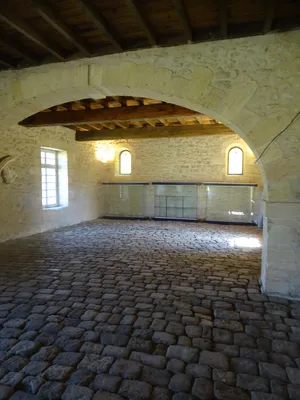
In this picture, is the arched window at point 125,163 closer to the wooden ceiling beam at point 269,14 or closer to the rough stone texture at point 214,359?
the wooden ceiling beam at point 269,14

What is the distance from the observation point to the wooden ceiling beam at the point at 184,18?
2.16 m

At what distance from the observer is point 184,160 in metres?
8.37

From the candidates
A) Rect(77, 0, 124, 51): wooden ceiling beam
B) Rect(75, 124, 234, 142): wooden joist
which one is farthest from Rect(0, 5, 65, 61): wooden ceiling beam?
Rect(75, 124, 234, 142): wooden joist

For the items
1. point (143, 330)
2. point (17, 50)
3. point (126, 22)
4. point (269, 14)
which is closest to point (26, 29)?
point (17, 50)

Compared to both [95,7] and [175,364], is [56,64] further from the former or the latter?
[175,364]

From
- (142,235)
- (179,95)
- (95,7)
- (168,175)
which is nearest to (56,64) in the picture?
(95,7)

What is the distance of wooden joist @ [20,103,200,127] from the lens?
4871 mm

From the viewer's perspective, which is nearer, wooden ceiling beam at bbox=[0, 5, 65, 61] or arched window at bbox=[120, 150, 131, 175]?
wooden ceiling beam at bbox=[0, 5, 65, 61]

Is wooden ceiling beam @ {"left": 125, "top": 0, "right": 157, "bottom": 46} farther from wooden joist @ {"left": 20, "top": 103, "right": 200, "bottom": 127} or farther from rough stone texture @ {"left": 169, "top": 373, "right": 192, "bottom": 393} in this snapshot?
rough stone texture @ {"left": 169, "top": 373, "right": 192, "bottom": 393}

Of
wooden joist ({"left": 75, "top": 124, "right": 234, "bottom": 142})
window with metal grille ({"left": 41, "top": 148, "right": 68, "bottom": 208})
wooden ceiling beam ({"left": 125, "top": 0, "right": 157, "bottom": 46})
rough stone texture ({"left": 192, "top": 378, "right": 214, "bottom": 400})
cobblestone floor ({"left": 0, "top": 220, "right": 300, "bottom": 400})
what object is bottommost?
cobblestone floor ({"left": 0, "top": 220, "right": 300, "bottom": 400})

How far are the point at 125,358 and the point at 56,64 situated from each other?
10.6 feet

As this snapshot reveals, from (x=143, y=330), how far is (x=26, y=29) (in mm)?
2985

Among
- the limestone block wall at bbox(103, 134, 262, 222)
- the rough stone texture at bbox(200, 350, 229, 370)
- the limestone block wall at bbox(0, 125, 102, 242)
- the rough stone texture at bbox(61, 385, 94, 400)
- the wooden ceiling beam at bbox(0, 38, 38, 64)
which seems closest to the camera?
the rough stone texture at bbox(61, 385, 94, 400)

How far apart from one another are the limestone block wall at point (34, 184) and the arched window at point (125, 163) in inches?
53.0
